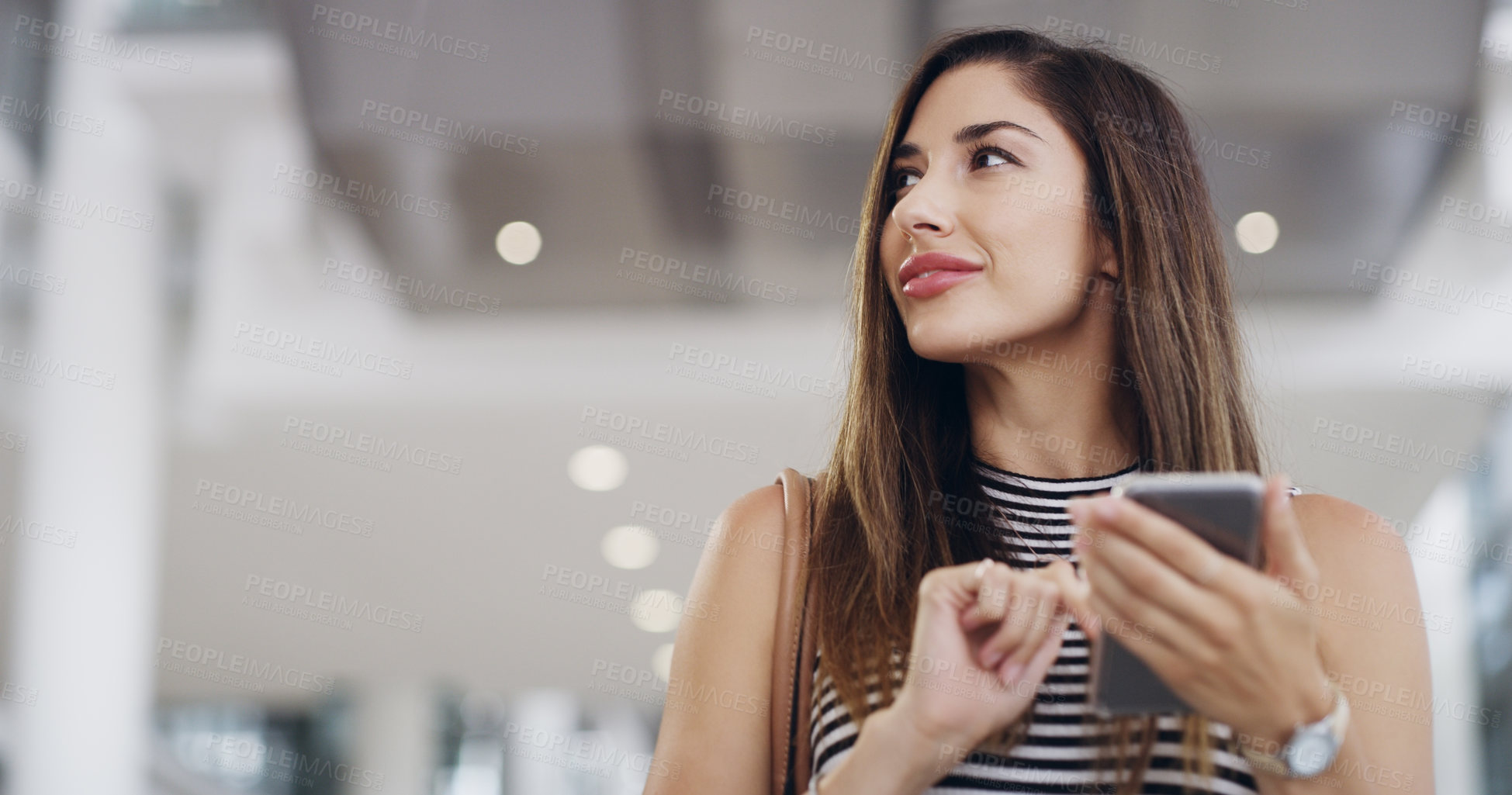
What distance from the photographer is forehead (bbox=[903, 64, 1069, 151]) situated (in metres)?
1.43

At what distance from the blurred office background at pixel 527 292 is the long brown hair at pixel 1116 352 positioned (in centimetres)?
150

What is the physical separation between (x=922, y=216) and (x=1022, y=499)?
0.35 m

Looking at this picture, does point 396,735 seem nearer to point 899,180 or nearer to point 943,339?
point 899,180

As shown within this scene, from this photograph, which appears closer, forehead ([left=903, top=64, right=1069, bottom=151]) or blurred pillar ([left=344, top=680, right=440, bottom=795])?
forehead ([left=903, top=64, right=1069, bottom=151])

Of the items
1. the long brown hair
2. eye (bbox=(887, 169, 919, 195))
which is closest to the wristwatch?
the long brown hair

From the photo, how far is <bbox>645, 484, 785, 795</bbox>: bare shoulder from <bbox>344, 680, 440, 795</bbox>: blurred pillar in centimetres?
975

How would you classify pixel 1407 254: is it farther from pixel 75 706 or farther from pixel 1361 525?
pixel 75 706

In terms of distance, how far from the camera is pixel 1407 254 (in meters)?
5.07

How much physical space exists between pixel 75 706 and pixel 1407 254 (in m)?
5.98

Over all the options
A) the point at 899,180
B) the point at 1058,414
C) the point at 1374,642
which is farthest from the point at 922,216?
the point at 1374,642

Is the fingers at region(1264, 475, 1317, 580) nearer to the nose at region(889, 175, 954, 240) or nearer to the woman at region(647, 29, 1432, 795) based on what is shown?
the woman at region(647, 29, 1432, 795)

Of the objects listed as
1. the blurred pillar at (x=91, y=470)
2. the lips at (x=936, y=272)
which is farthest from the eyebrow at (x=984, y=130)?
the blurred pillar at (x=91, y=470)

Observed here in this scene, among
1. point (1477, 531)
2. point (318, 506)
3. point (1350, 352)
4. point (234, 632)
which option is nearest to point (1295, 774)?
point (1350, 352)

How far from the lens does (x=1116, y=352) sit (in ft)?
4.80
